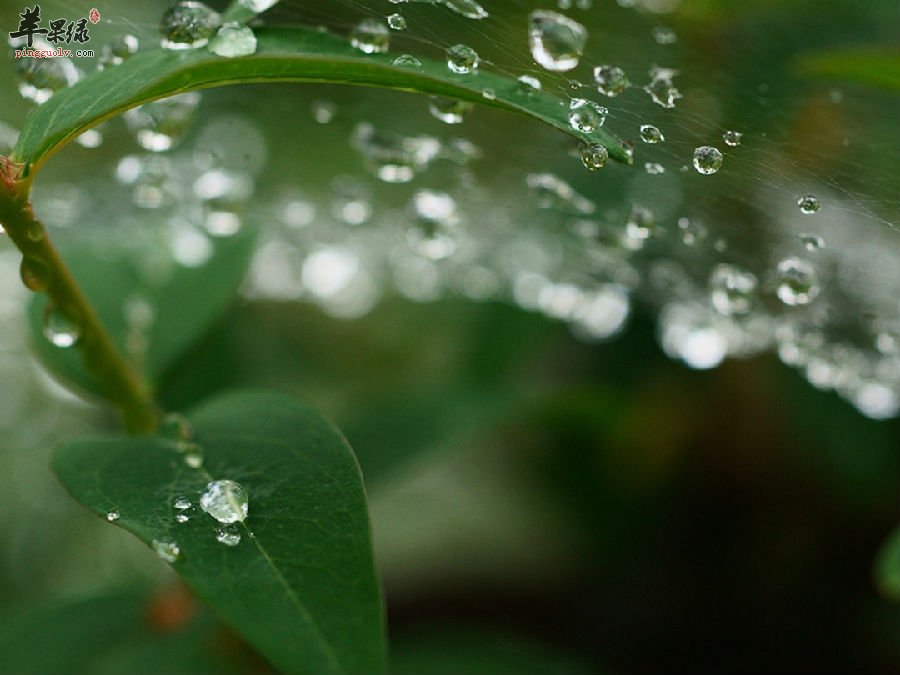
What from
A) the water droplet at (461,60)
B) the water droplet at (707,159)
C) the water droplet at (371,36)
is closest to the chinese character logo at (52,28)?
the water droplet at (371,36)

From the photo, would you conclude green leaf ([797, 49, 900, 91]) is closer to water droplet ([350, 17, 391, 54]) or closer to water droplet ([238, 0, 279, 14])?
water droplet ([350, 17, 391, 54])

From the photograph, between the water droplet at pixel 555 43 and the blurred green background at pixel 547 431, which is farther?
the blurred green background at pixel 547 431

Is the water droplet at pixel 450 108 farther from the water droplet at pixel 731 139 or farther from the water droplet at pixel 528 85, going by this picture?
the water droplet at pixel 731 139

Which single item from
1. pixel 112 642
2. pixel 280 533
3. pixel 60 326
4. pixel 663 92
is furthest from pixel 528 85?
pixel 112 642

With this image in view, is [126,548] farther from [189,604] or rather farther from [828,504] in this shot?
[828,504]

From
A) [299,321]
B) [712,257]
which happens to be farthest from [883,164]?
[299,321]
